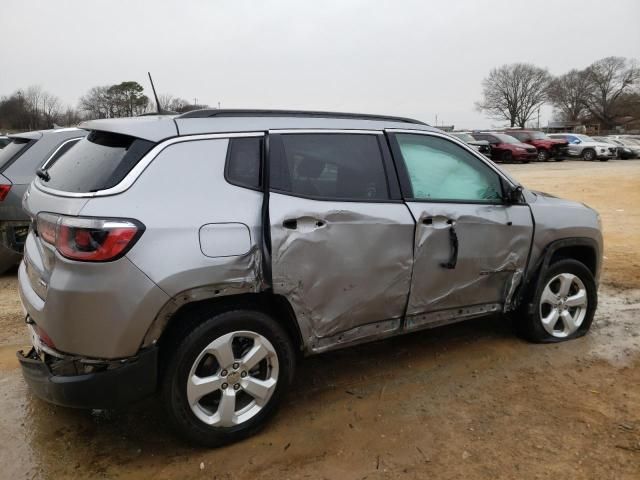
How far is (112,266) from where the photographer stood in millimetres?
2457

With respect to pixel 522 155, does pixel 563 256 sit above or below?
above

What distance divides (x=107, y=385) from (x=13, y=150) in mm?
4531

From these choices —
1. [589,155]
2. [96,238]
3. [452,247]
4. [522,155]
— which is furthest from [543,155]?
[96,238]

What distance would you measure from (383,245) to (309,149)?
2.39 ft

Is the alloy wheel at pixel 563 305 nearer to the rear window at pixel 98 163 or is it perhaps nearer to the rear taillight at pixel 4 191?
the rear window at pixel 98 163

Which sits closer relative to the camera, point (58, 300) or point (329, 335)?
point (58, 300)

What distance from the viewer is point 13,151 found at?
19.6ft

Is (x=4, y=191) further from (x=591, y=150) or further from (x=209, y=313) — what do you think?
(x=591, y=150)

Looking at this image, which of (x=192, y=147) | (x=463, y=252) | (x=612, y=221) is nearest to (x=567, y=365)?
(x=463, y=252)

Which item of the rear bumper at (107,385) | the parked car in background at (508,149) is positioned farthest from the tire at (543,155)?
the rear bumper at (107,385)

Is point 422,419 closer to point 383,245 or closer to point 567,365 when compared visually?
point 383,245

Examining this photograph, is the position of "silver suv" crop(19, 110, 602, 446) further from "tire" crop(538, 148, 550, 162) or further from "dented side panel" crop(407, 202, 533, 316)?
"tire" crop(538, 148, 550, 162)

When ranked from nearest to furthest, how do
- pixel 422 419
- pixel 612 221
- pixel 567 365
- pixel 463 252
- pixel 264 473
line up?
pixel 264 473 < pixel 422 419 < pixel 463 252 < pixel 567 365 < pixel 612 221

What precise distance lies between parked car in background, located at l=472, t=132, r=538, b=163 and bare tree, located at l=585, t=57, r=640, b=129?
211ft
